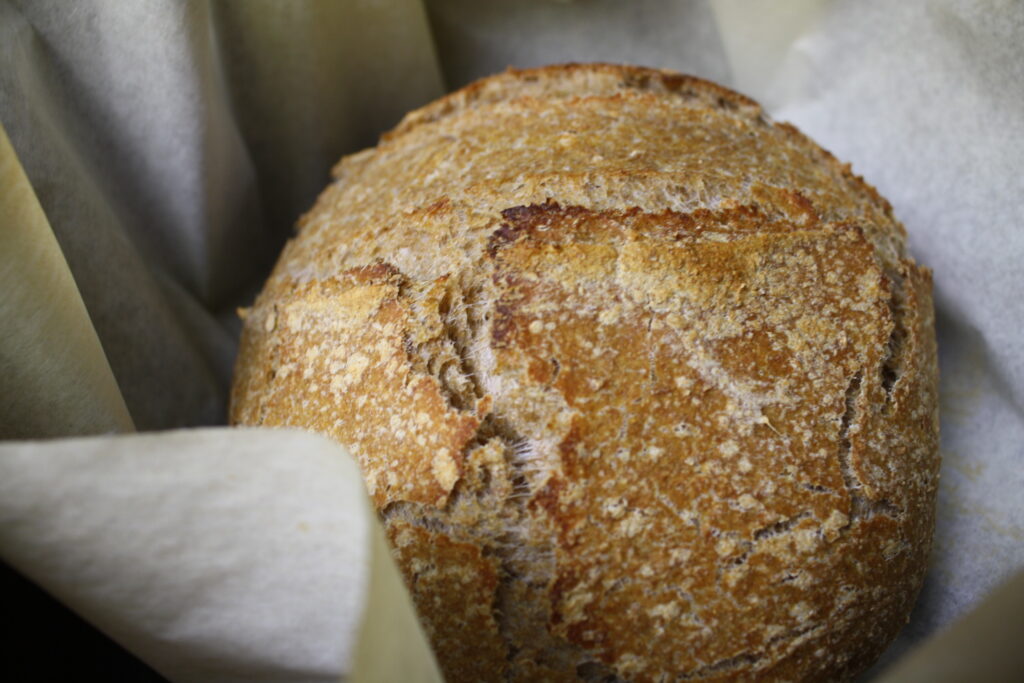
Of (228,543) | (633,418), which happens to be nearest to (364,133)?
(633,418)

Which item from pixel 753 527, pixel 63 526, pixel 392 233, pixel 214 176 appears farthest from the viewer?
pixel 214 176

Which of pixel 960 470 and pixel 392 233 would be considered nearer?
pixel 392 233

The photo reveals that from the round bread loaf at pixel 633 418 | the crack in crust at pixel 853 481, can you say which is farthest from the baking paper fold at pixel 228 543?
the crack in crust at pixel 853 481

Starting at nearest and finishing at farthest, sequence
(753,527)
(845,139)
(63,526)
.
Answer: (63,526)
(753,527)
(845,139)

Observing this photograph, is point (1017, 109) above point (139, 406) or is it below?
above

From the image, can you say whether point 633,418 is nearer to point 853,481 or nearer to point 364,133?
point 853,481

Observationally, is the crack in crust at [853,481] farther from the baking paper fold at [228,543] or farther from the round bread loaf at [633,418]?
the baking paper fold at [228,543]

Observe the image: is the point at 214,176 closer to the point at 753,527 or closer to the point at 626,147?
the point at 626,147

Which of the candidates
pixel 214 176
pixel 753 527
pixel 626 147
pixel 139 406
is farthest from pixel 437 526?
pixel 214 176
